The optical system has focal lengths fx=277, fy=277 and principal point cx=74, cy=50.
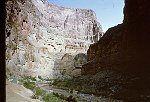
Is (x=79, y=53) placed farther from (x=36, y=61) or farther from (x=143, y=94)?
(x=143, y=94)

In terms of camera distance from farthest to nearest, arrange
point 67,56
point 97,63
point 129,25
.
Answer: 1. point 67,56
2. point 97,63
3. point 129,25

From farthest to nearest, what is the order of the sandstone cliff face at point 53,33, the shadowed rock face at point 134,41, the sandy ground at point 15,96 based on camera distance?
the sandstone cliff face at point 53,33 < the shadowed rock face at point 134,41 < the sandy ground at point 15,96

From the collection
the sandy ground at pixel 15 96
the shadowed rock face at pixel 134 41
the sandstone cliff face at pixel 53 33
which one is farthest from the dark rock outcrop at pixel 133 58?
the sandstone cliff face at pixel 53 33

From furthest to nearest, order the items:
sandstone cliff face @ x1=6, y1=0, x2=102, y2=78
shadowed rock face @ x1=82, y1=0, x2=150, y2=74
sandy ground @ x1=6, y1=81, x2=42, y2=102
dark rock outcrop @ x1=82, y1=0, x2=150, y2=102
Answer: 1. sandstone cliff face @ x1=6, y1=0, x2=102, y2=78
2. shadowed rock face @ x1=82, y1=0, x2=150, y2=74
3. dark rock outcrop @ x1=82, y1=0, x2=150, y2=102
4. sandy ground @ x1=6, y1=81, x2=42, y2=102

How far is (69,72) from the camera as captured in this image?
98.9 metres

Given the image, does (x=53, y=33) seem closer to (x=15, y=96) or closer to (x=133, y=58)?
(x=133, y=58)

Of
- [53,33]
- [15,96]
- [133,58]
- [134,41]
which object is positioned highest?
[53,33]

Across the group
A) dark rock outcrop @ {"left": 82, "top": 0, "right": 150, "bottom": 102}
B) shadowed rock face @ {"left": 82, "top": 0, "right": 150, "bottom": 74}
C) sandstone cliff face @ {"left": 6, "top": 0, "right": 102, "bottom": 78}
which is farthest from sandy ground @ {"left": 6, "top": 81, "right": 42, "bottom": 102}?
sandstone cliff face @ {"left": 6, "top": 0, "right": 102, "bottom": 78}

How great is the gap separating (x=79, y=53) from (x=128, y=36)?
226 ft

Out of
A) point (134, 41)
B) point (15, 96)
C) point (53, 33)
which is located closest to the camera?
point (15, 96)

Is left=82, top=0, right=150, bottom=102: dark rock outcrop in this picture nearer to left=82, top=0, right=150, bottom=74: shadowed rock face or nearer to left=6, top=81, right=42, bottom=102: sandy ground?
left=82, top=0, right=150, bottom=74: shadowed rock face

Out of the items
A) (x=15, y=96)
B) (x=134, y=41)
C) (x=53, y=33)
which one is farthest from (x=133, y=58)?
(x=53, y=33)

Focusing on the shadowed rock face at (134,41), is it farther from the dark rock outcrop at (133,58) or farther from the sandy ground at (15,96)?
the sandy ground at (15,96)
